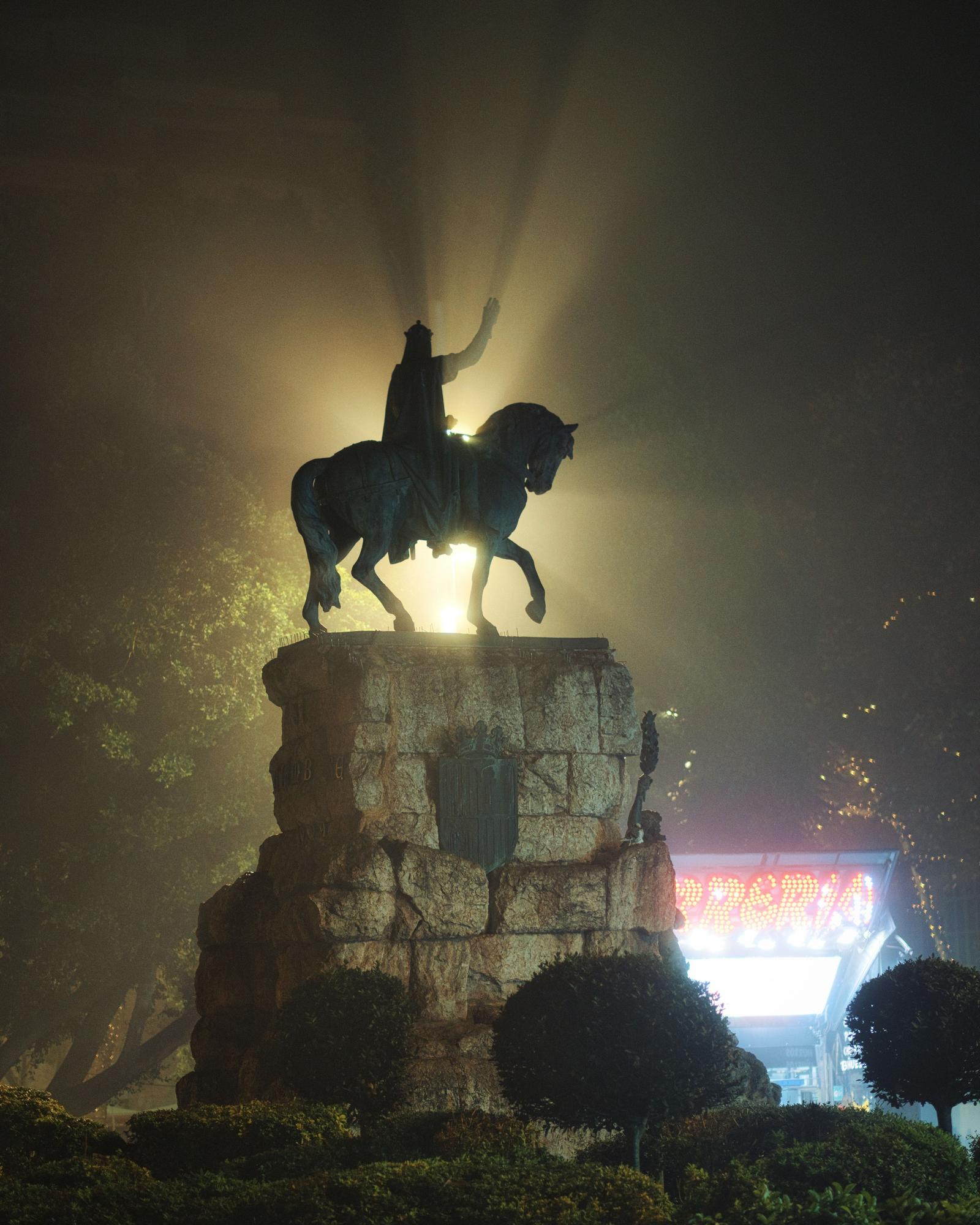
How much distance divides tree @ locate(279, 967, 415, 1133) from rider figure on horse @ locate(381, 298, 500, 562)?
4.42 meters

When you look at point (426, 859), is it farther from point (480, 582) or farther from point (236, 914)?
point (480, 582)

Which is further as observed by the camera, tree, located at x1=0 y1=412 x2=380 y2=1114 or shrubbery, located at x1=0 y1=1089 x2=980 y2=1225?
tree, located at x1=0 y1=412 x2=380 y2=1114

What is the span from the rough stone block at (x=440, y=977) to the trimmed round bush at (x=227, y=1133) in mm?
1850

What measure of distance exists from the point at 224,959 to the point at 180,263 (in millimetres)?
15902

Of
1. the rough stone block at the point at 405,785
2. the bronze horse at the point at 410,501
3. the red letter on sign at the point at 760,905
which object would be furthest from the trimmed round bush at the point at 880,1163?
the red letter on sign at the point at 760,905

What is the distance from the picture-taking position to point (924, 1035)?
9328 mm

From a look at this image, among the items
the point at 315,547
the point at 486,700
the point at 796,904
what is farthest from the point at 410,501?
the point at 796,904

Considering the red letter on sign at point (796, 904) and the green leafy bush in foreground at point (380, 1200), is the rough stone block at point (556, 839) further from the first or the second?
the red letter on sign at point (796, 904)

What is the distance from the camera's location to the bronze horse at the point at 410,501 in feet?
38.7

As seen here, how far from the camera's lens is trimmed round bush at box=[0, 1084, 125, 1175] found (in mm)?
8664

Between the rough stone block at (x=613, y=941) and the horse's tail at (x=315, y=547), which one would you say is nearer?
the rough stone block at (x=613, y=941)

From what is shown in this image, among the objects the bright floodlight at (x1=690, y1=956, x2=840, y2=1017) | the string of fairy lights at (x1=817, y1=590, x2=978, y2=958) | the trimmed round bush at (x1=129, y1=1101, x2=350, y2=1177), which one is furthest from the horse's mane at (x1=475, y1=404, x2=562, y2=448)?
the string of fairy lights at (x1=817, y1=590, x2=978, y2=958)

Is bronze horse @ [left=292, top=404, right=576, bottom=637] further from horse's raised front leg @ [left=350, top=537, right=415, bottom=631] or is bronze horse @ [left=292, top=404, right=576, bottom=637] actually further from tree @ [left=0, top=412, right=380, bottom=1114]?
tree @ [left=0, top=412, right=380, bottom=1114]

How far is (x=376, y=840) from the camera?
1055cm
